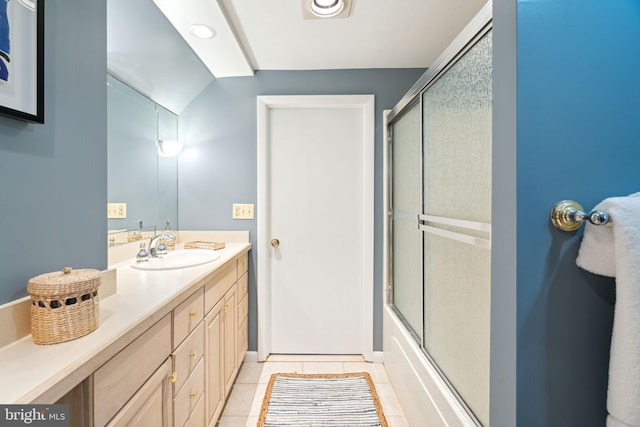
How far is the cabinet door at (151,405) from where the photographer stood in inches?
31.8

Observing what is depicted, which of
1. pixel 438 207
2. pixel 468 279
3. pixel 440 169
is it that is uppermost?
pixel 440 169

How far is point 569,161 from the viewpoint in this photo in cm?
75

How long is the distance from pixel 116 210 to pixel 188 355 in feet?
3.00

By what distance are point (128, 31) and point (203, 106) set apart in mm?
803

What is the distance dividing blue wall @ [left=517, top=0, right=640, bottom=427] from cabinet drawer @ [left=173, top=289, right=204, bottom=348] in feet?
3.63

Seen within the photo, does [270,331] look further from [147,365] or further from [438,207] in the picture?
[438,207]

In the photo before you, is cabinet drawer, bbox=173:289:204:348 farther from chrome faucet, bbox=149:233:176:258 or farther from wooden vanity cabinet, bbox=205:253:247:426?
chrome faucet, bbox=149:233:176:258

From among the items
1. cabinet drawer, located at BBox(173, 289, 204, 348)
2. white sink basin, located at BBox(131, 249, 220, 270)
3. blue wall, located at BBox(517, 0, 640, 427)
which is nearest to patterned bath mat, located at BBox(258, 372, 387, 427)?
cabinet drawer, located at BBox(173, 289, 204, 348)

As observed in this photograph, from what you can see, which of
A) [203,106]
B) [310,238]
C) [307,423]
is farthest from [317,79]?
[307,423]

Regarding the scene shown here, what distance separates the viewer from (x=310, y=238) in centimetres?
234

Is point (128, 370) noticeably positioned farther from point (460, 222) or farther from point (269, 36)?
point (269, 36)

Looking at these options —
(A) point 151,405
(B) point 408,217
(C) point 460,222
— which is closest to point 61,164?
(A) point 151,405

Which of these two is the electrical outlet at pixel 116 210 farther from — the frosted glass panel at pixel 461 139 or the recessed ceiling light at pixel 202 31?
the frosted glass panel at pixel 461 139

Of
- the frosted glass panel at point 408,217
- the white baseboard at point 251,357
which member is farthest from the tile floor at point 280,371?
the frosted glass panel at point 408,217
